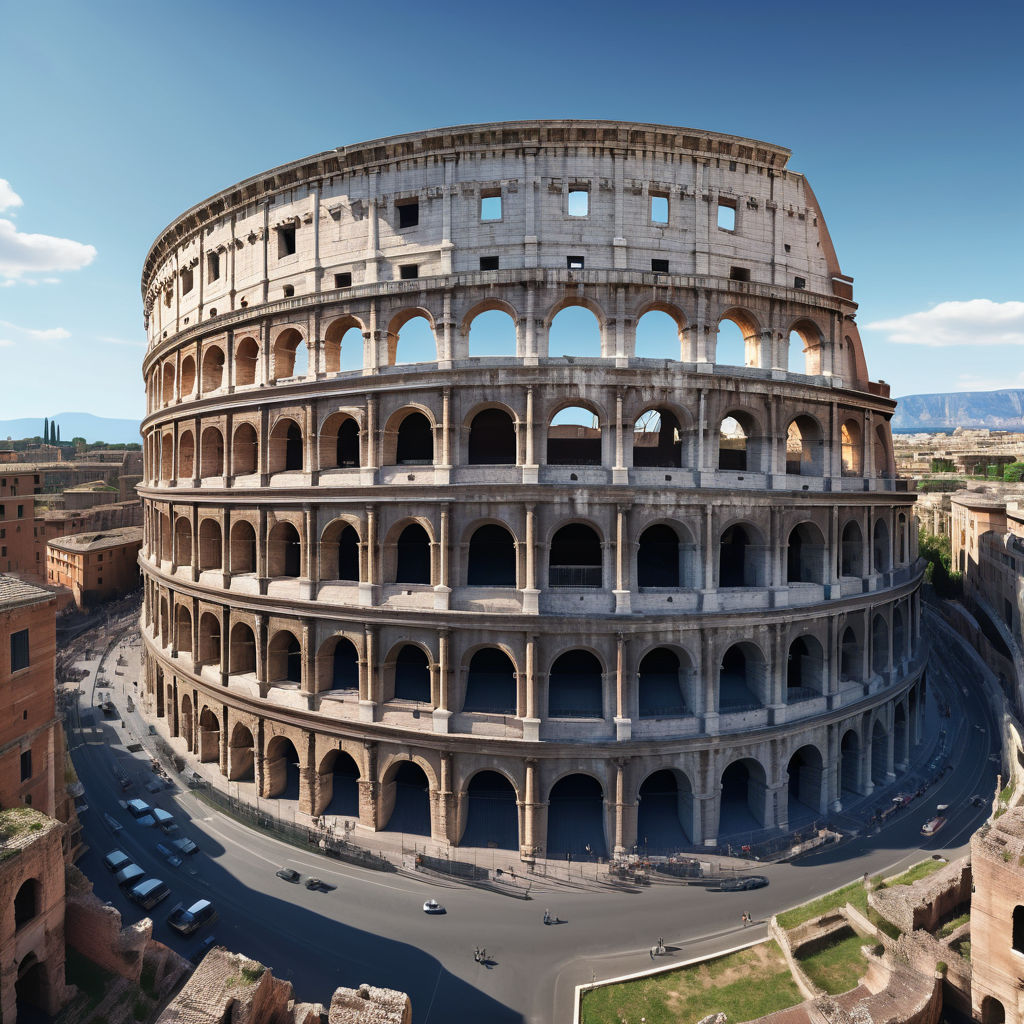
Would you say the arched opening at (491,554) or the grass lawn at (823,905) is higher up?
the arched opening at (491,554)

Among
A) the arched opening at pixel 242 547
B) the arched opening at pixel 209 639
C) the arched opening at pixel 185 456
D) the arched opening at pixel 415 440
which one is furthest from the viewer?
the arched opening at pixel 185 456

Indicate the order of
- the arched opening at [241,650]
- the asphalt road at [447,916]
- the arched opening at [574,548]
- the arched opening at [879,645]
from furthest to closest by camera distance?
the arched opening at [879,645] → the arched opening at [241,650] → the arched opening at [574,548] → the asphalt road at [447,916]

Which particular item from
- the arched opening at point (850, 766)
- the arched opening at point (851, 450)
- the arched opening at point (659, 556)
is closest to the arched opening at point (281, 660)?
the arched opening at point (659, 556)

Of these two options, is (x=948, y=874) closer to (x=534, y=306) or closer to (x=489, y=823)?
(x=489, y=823)

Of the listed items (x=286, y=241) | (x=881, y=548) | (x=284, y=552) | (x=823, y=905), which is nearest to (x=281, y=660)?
(x=284, y=552)

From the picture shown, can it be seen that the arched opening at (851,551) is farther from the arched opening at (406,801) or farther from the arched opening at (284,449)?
the arched opening at (284,449)

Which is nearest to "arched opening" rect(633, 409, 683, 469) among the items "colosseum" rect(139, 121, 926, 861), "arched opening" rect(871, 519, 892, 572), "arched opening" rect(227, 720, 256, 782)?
"colosseum" rect(139, 121, 926, 861)

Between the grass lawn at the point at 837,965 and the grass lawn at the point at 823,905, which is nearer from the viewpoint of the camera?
the grass lawn at the point at 837,965

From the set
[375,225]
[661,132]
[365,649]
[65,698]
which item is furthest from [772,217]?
[65,698]
